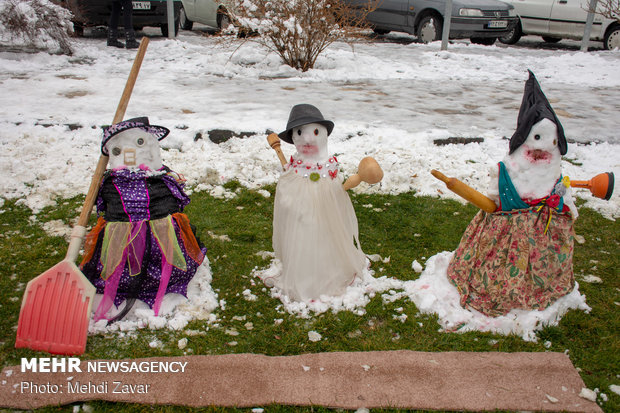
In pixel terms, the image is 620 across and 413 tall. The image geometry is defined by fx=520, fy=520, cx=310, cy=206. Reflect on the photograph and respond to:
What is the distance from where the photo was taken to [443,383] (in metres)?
2.76

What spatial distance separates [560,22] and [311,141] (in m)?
12.0

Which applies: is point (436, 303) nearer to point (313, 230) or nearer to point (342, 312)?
point (342, 312)

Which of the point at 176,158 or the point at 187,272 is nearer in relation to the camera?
the point at 187,272

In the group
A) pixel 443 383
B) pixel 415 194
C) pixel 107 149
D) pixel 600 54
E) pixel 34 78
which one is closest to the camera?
pixel 443 383

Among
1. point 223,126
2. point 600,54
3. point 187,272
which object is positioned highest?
point 600,54

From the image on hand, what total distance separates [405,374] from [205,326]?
124 cm

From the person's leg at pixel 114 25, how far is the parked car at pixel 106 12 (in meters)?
0.77

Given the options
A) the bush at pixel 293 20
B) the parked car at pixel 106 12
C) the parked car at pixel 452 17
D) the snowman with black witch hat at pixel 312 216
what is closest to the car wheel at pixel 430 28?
the parked car at pixel 452 17

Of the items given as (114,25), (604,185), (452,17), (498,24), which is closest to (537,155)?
(604,185)

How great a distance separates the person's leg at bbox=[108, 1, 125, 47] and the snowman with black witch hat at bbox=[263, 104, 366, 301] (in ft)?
26.4

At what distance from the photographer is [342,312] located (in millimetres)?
3367

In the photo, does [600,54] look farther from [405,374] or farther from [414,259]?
[405,374]

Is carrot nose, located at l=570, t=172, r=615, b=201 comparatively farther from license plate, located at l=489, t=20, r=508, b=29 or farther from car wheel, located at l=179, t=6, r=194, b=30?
car wheel, located at l=179, t=6, r=194, b=30

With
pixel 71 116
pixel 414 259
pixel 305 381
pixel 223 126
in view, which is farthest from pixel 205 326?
pixel 71 116
